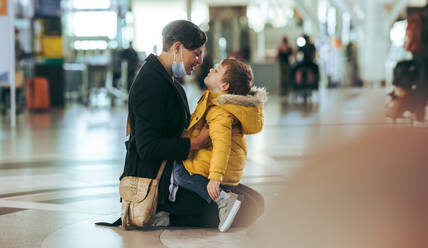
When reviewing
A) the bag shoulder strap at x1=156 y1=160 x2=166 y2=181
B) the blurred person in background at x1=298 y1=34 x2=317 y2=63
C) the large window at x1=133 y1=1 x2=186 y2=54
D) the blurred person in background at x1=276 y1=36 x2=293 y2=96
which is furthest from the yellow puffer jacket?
the large window at x1=133 y1=1 x2=186 y2=54

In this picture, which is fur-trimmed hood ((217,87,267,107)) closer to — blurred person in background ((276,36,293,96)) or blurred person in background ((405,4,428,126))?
blurred person in background ((405,4,428,126))

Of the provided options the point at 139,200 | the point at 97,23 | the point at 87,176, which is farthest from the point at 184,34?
the point at 97,23

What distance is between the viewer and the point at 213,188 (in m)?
3.38

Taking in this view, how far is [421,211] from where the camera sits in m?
1.00

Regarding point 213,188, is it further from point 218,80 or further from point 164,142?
point 218,80

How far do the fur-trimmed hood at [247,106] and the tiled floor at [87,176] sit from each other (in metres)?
0.30

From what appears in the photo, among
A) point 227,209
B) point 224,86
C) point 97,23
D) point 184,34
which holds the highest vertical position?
point 97,23

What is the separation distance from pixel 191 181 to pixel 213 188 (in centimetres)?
22

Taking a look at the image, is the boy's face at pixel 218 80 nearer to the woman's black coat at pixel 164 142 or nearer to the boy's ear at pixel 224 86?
the boy's ear at pixel 224 86

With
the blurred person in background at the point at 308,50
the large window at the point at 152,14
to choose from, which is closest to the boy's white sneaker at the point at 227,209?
the blurred person in background at the point at 308,50

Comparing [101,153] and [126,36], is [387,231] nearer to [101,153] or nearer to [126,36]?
[101,153]

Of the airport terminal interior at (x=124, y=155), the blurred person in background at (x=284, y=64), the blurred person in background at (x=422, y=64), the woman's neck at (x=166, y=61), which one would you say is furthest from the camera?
the blurred person in background at (x=284, y=64)

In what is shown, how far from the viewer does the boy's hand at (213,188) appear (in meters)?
3.37

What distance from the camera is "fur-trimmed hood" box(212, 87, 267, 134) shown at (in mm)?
3465
